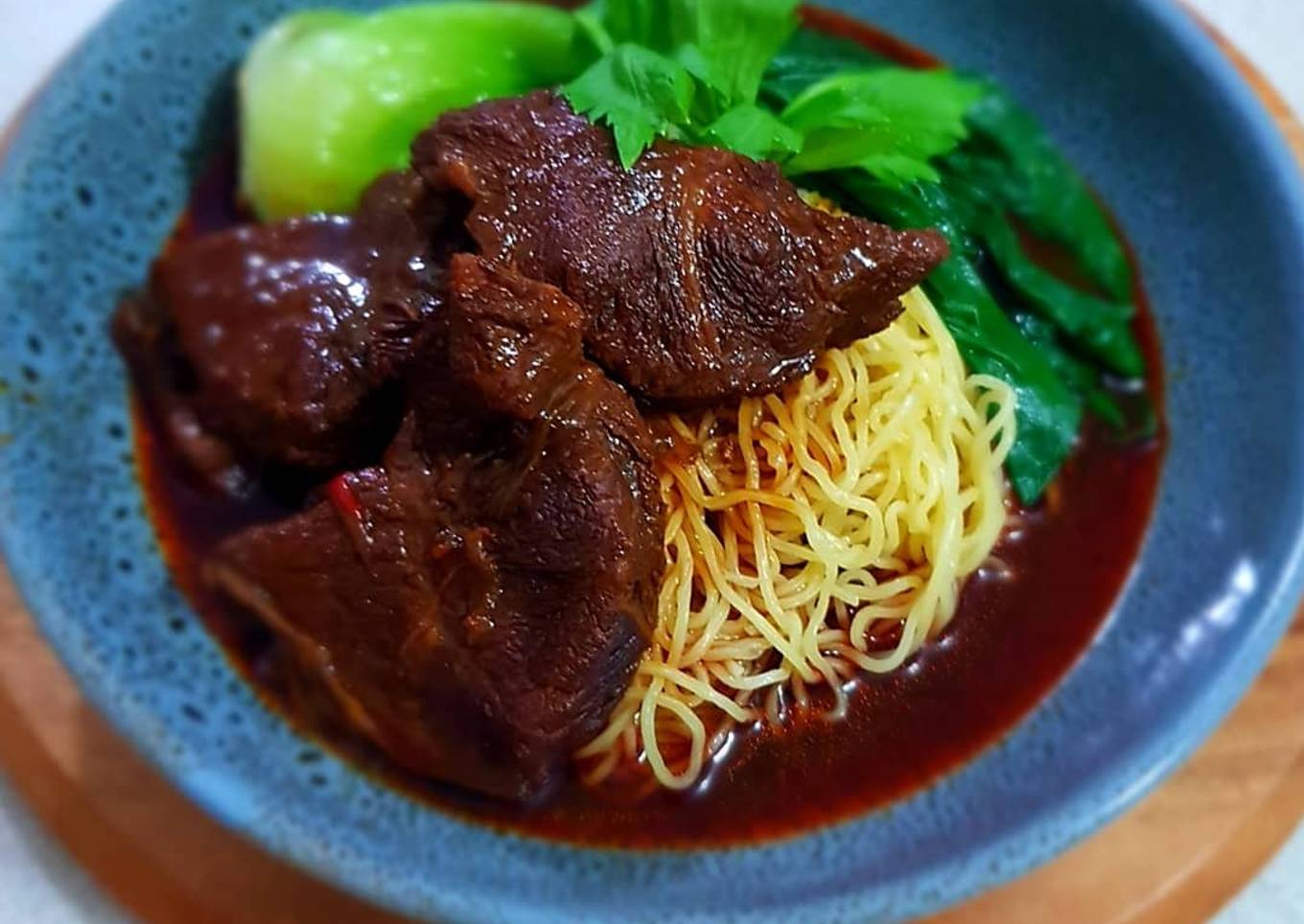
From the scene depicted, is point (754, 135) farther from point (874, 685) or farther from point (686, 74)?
point (874, 685)

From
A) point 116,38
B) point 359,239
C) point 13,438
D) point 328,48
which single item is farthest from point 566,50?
point 13,438

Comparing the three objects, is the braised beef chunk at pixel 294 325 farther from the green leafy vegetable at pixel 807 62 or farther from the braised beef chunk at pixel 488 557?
the green leafy vegetable at pixel 807 62

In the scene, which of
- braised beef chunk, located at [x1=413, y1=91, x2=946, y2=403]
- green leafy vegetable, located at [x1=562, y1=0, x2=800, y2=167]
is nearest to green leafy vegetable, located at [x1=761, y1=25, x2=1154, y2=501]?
green leafy vegetable, located at [x1=562, y1=0, x2=800, y2=167]

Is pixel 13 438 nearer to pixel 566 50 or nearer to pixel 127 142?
pixel 127 142

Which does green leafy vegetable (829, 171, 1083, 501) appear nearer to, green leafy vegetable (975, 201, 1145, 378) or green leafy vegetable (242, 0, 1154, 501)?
green leafy vegetable (242, 0, 1154, 501)

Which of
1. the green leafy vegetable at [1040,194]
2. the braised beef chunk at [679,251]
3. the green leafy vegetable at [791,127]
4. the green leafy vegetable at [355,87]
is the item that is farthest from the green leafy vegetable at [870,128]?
the green leafy vegetable at [355,87]

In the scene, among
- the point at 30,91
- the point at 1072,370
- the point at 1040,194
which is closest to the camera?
the point at 1072,370

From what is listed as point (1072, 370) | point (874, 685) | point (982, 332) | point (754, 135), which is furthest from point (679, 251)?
point (1072, 370)
